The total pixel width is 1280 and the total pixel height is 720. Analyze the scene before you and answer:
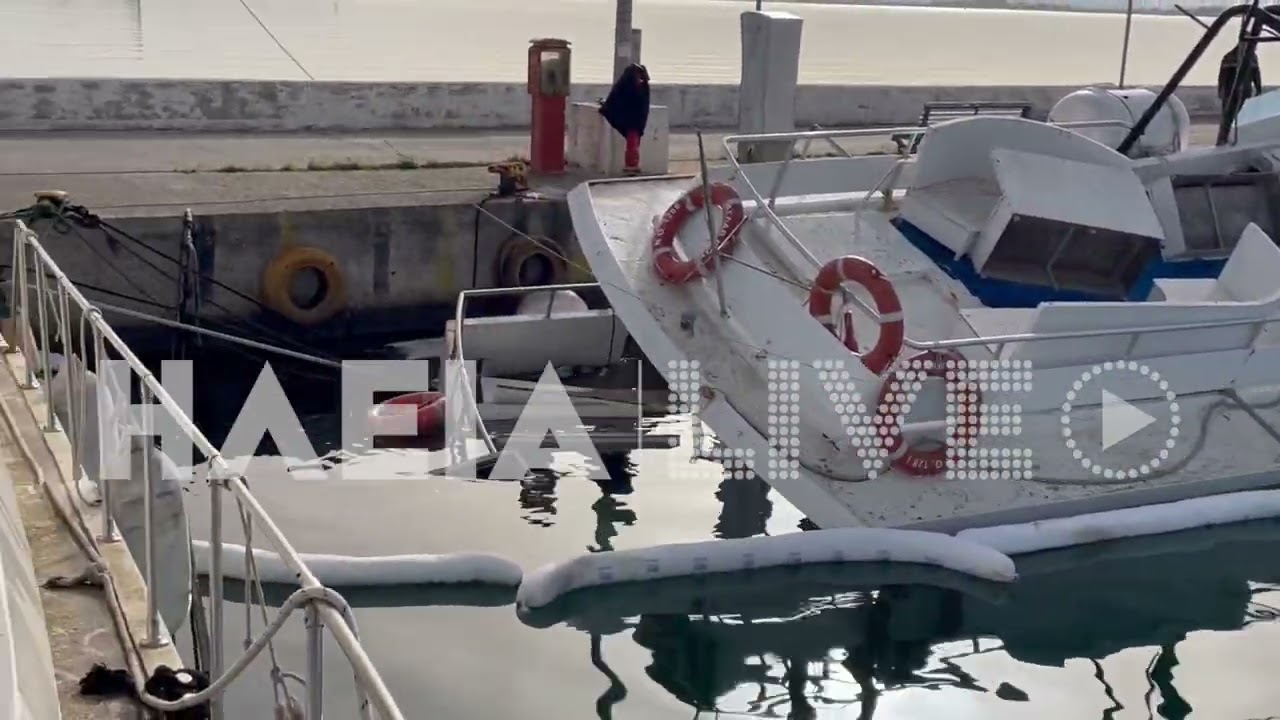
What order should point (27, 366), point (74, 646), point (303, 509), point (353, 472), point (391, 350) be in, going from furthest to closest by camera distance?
point (391, 350)
point (353, 472)
point (303, 509)
point (27, 366)
point (74, 646)

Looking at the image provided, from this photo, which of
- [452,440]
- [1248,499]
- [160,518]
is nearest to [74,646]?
[160,518]

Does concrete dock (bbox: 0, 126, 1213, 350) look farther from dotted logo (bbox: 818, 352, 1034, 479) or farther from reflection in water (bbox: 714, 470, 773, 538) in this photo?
dotted logo (bbox: 818, 352, 1034, 479)

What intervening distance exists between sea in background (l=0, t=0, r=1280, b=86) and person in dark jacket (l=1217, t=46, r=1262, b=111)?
16.4 meters

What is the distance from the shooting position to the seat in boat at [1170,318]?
7477mm

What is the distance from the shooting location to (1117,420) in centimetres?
766

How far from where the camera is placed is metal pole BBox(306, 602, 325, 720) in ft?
9.45

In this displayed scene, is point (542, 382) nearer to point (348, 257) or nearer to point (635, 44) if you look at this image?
point (348, 257)

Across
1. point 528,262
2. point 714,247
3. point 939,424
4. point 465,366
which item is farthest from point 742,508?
point 528,262

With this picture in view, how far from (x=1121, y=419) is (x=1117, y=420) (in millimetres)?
24

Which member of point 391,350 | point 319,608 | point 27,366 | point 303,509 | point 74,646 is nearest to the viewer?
point 319,608

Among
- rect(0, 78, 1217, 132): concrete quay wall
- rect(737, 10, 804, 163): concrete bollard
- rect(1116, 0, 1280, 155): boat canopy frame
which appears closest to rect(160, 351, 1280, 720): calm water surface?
rect(1116, 0, 1280, 155): boat canopy frame

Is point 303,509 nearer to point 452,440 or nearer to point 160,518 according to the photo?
point 452,440

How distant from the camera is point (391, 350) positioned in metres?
11.3

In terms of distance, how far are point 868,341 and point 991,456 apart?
890mm
